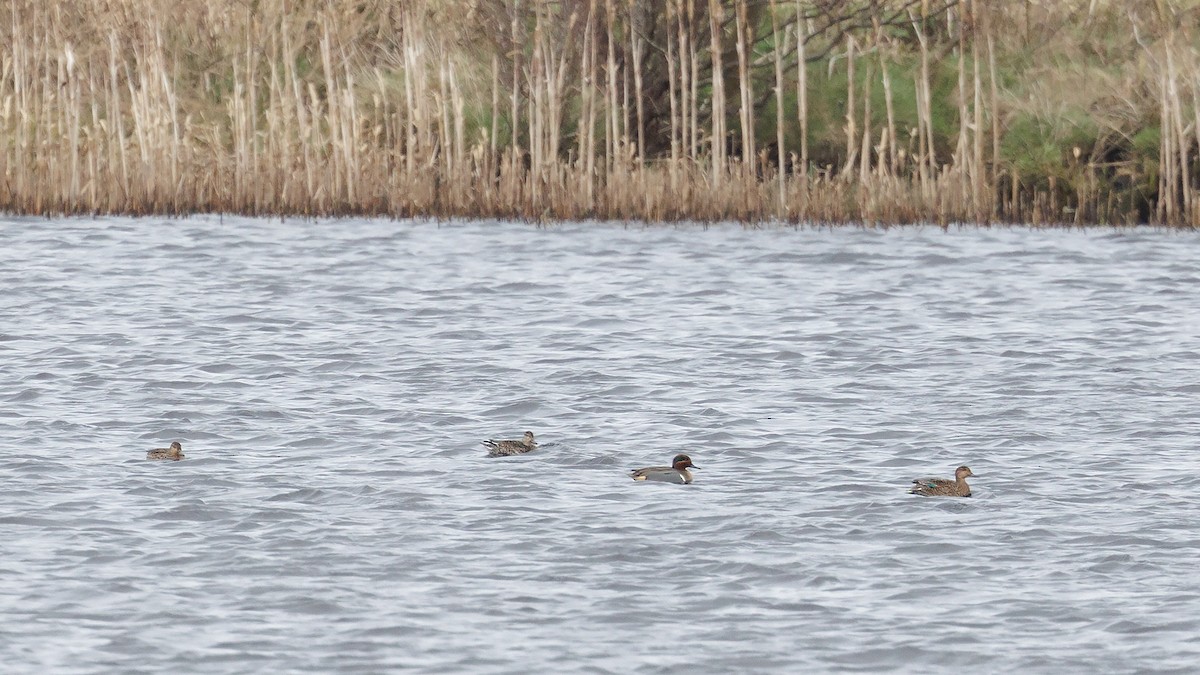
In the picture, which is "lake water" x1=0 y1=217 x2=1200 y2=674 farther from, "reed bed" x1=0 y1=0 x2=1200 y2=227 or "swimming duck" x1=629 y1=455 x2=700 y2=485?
"reed bed" x1=0 y1=0 x2=1200 y2=227

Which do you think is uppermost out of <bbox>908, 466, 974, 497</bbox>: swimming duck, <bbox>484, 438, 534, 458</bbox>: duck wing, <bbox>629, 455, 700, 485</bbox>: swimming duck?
<bbox>484, 438, 534, 458</bbox>: duck wing

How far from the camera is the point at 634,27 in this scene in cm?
1797

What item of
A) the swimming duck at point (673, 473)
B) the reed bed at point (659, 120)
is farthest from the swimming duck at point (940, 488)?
the reed bed at point (659, 120)

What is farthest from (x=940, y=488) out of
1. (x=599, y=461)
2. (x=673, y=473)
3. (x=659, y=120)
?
(x=659, y=120)

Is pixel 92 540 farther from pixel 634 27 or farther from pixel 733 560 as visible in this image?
pixel 634 27

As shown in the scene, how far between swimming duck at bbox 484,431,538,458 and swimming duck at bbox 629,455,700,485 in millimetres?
715

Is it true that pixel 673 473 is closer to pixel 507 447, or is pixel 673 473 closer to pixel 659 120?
pixel 507 447

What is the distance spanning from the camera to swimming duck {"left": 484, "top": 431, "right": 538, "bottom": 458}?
8.87m

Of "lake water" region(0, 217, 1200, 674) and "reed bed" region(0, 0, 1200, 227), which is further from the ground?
"reed bed" region(0, 0, 1200, 227)

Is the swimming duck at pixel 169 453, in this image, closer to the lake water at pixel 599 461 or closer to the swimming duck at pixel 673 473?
the lake water at pixel 599 461

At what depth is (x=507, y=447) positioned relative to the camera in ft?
29.1

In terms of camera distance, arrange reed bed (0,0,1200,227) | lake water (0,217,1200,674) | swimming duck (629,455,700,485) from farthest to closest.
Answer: reed bed (0,0,1200,227) < swimming duck (629,455,700,485) < lake water (0,217,1200,674)

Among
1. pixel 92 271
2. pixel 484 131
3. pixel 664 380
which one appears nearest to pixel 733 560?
pixel 664 380

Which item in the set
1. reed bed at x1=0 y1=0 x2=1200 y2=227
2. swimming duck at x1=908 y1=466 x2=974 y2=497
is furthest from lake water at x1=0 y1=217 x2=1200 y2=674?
reed bed at x1=0 y1=0 x2=1200 y2=227
